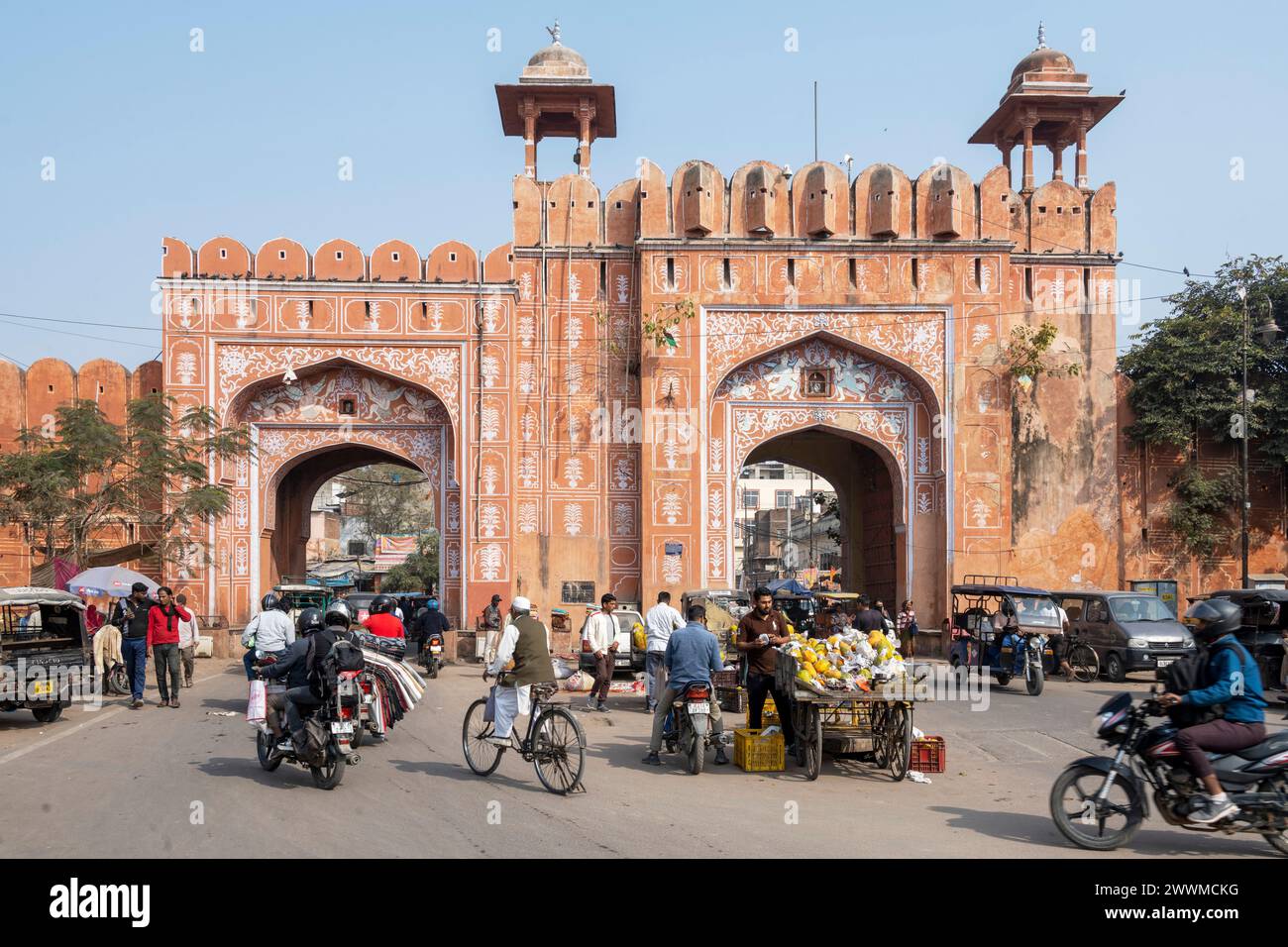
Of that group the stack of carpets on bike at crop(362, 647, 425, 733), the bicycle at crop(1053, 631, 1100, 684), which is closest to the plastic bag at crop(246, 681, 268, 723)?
the stack of carpets on bike at crop(362, 647, 425, 733)

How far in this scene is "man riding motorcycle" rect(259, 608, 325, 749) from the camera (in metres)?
8.88

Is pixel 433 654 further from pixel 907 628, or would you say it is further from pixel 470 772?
pixel 470 772

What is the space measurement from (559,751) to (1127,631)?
12.4 metres

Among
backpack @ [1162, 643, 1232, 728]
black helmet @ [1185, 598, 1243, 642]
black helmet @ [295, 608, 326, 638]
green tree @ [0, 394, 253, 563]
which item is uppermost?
green tree @ [0, 394, 253, 563]

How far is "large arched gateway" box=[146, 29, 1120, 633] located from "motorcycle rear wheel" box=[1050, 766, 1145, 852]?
53.9 ft

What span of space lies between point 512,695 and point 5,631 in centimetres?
813

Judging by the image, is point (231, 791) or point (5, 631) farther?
point (5, 631)

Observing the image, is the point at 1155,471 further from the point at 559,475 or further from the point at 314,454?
the point at 314,454

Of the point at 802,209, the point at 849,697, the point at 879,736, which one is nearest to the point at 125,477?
the point at 802,209

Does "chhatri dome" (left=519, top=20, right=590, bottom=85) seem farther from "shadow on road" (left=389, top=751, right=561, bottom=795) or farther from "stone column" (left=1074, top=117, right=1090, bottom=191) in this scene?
"shadow on road" (left=389, top=751, right=561, bottom=795)

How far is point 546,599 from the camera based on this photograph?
78.7ft

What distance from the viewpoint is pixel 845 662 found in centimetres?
985
